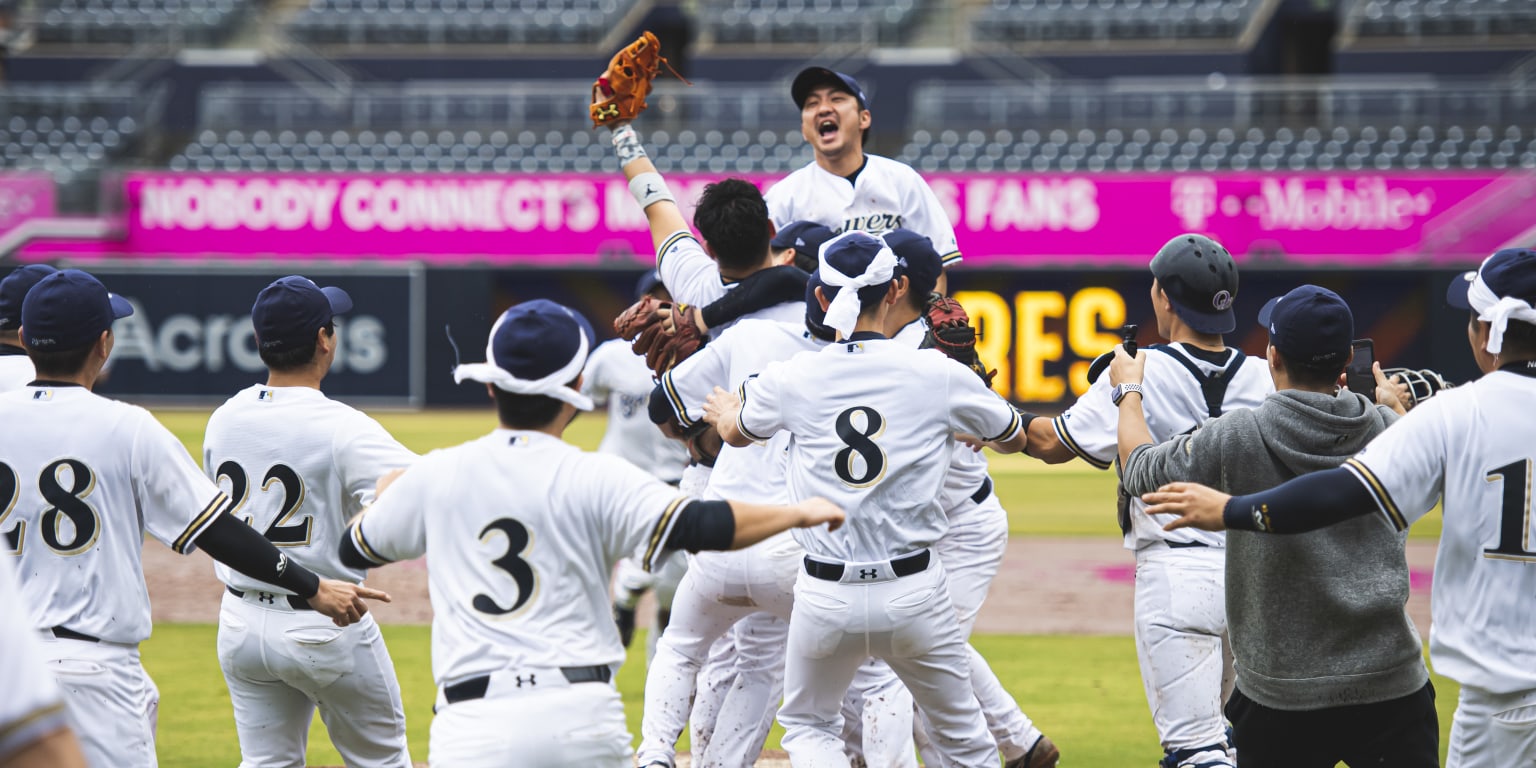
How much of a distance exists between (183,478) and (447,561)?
1011 mm

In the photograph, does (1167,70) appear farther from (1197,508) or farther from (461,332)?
(1197,508)

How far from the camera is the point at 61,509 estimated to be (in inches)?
169

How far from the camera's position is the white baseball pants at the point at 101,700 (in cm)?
425

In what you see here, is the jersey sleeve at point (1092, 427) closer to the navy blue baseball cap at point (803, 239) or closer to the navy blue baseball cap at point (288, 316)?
the navy blue baseball cap at point (803, 239)

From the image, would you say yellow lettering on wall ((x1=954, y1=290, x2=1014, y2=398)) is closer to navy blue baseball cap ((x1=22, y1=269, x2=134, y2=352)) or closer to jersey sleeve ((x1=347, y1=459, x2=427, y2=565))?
navy blue baseball cap ((x1=22, y1=269, x2=134, y2=352))

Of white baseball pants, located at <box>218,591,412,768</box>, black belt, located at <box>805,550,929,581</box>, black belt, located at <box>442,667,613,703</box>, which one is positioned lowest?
white baseball pants, located at <box>218,591,412,768</box>

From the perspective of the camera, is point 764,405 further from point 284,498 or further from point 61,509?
point 61,509

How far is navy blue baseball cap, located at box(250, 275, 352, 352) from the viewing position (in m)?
4.75

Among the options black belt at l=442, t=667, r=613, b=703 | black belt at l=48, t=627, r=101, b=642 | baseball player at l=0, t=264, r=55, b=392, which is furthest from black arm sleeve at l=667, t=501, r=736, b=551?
baseball player at l=0, t=264, r=55, b=392

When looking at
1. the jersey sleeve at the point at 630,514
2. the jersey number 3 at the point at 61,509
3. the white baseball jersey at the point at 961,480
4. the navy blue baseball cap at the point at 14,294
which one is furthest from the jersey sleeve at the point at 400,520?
the navy blue baseball cap at the point at 14,294

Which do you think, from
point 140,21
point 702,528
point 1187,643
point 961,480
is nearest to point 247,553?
point 702,528

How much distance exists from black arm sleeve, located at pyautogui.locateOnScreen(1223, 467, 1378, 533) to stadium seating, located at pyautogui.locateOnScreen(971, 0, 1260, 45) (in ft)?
87.9

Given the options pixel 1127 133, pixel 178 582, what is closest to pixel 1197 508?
pixel 178 582

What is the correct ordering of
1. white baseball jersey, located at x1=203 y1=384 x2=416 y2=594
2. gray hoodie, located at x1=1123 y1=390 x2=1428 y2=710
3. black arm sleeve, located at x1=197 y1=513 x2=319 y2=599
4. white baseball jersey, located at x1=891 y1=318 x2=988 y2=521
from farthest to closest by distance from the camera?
white baseball jersey, located at x1=891 y1=318 x2=988 y2=521 → white baseball jersey, located at x1=203 y1=384 x2=416 y2=594 → black arm sleeve, located at x1=197 y1=513 x2=319 y2=599 → gray hoodie, located at x1=1123 y1=390 x2=1428 y2=710
